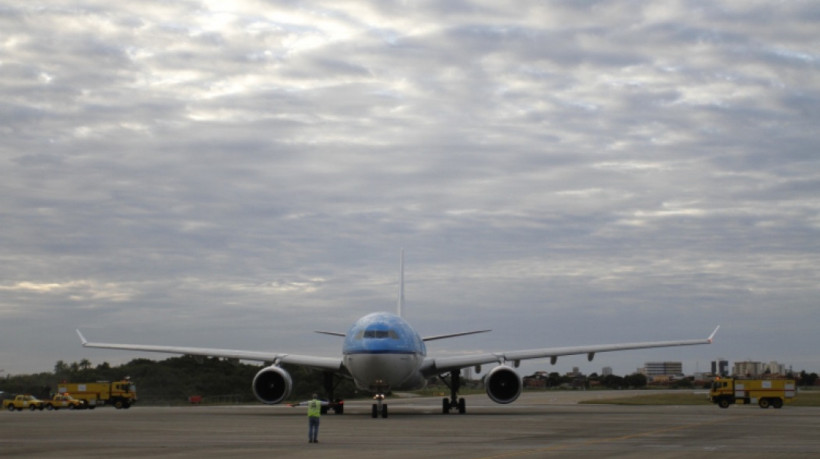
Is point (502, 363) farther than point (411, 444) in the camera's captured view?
Yes

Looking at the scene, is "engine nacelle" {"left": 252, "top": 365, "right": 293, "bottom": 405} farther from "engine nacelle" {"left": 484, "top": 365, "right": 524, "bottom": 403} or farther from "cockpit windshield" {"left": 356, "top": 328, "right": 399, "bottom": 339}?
"engine nacelle" {"left": 484, "top": 365, "right": 524, "bottom": 403}

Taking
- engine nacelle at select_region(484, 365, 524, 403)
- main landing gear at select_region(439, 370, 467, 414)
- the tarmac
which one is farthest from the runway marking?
main landing gear at select_region(439, 370, 467, 414)

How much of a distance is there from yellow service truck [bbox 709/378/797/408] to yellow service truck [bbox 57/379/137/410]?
33093 millimetres

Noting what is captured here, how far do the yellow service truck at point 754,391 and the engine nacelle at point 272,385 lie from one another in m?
25.3

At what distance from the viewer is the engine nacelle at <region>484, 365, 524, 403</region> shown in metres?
40.1

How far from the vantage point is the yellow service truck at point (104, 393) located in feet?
187

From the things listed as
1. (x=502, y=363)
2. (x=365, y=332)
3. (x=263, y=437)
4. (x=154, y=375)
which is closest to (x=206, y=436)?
(x=263, y=437)

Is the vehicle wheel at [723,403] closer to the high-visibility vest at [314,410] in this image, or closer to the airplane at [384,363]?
the airplane at [384,363]

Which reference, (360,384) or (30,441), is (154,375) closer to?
(360,384)

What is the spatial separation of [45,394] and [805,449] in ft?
212

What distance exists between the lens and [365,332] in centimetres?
3794

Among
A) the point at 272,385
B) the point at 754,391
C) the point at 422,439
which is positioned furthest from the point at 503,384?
the point at 754,391

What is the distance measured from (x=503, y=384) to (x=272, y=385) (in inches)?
370

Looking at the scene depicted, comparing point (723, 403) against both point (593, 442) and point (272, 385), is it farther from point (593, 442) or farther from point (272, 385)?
point (593, 442)
